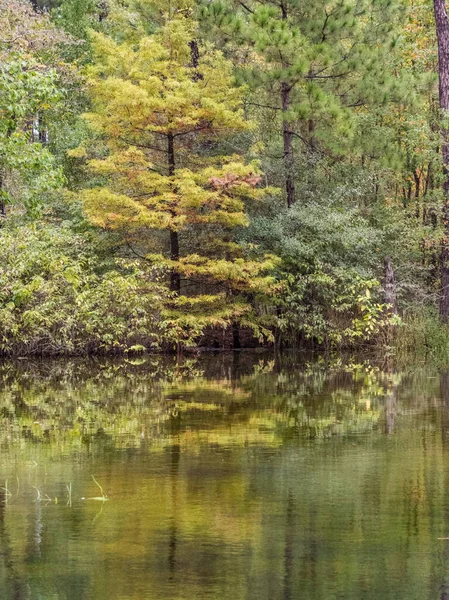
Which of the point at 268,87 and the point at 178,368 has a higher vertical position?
the point at 268,87

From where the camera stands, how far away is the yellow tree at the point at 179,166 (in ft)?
70.5

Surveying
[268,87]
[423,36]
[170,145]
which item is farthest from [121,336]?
[423,36]

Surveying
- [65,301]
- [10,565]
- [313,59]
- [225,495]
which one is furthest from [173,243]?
[10,565]

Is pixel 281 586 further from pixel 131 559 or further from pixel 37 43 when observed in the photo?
pixel 37 43

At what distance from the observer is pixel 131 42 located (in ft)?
81.3

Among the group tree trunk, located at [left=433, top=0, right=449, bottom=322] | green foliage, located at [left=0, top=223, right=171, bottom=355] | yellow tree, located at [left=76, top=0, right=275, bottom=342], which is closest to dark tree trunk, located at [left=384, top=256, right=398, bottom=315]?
tree trunk, located at [left=433, top=0, right=449, bottom=322]

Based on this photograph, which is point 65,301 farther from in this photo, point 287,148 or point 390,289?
point 390,289

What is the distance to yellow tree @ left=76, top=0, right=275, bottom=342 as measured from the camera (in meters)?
21.5

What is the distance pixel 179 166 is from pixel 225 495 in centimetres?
1550

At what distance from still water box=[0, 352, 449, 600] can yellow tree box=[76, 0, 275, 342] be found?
23.1 ft

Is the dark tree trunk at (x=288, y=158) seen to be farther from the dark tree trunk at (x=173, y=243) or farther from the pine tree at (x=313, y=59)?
the dark tree trunk at (x=173, y=243)

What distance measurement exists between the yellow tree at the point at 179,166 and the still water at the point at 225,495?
23.1ft

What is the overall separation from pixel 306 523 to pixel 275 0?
1844 cm

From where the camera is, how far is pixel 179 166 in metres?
22.9
